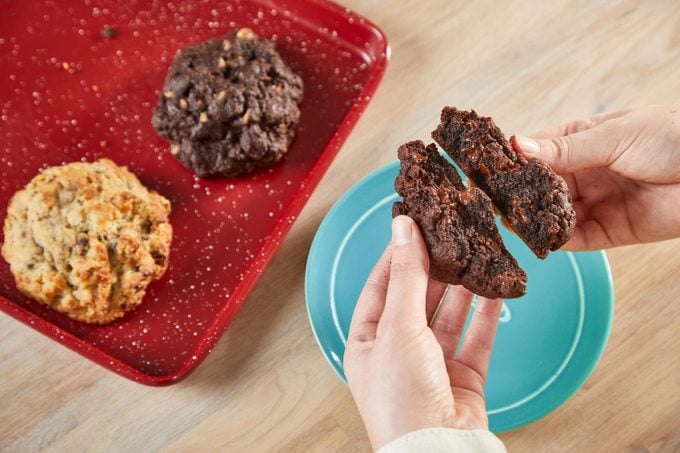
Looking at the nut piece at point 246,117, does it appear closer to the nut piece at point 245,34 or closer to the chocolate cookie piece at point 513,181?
the nut piece at point 245,34

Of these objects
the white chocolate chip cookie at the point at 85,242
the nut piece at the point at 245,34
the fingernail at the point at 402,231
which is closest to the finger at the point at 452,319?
the fingernail at the point at 402,231

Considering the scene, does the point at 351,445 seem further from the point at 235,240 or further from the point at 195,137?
the point at 195,137

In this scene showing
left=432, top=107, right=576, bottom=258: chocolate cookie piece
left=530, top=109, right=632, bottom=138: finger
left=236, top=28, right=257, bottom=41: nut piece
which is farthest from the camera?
left=236, top=28, right=257, bottom=41: nut piece

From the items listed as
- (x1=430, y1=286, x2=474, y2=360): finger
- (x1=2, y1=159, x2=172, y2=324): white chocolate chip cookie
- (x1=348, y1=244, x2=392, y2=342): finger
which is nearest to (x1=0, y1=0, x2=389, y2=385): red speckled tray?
(x1=2, y1=159, x2=172, y2=324): white chocolate chip cookie

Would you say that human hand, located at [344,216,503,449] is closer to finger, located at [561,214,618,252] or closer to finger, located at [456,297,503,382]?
finger, located at [456,297,503,382]

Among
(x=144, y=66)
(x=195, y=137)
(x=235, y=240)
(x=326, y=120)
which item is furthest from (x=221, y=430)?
(x=144, y=66)

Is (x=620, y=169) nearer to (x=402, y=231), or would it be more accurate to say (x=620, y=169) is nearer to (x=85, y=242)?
(x=402, y=231)
